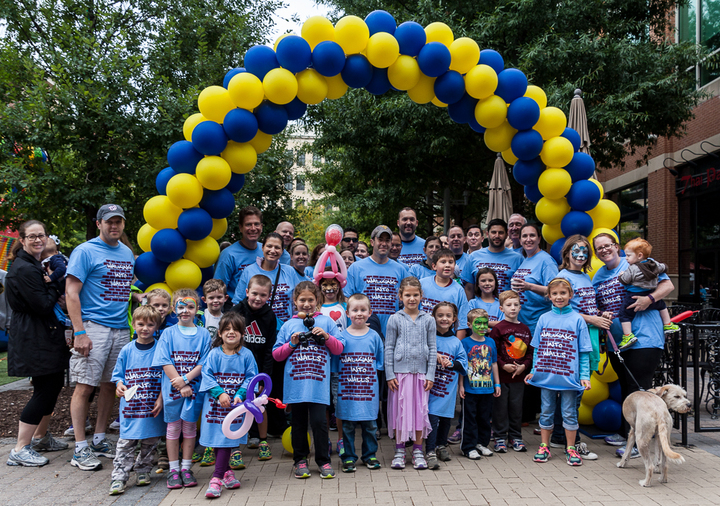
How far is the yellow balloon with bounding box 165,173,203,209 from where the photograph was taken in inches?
210

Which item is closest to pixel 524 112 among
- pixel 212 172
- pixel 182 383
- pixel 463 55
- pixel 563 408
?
pixel 463 55

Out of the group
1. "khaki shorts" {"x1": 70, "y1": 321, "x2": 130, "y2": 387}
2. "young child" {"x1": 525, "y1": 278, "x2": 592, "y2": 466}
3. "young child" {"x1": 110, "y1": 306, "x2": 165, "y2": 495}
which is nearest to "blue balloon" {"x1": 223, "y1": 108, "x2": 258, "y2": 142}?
"young child" {"x1": 110, "y1": 306, "x2": 165, "y2": 495}

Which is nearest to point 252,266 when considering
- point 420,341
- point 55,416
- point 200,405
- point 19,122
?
point 200,405

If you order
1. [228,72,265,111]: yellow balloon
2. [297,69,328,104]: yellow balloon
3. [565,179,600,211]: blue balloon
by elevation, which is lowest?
[565,179,600,211]: blue balloon

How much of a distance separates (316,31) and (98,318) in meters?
3.52

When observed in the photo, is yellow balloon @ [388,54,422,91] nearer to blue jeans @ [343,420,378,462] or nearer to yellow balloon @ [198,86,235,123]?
yellow balloon @ [198,86,235,123]

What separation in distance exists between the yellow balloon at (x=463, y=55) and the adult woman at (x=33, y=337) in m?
4.49

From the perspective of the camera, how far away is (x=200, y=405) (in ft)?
14.6

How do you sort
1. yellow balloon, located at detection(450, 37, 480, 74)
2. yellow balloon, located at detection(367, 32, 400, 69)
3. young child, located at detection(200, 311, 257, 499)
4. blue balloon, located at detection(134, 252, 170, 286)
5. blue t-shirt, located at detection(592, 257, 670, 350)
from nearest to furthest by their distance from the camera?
young child, located at detection(200, 311, 257, 499), blue t-shirt, located at detection(592, 257, 670, 350), blue balloon, located at detection(134, 252, 170, 286), yellow balloon, located at detection(367, 32, 400, 69), yellow balloon, located at detection(450, 37, 480, 74)

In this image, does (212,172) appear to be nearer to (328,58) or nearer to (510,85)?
(328,58)

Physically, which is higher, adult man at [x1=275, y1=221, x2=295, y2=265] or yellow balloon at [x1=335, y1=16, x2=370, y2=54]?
yellow balloon at [x1=335, y1=16, x2=370, y2=54]

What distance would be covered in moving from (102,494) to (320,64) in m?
4.35

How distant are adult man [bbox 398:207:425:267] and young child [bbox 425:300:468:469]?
5.00 ft

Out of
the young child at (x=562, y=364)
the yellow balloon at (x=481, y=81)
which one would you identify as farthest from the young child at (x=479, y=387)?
the yellow balloon at (x=481, y=81)
